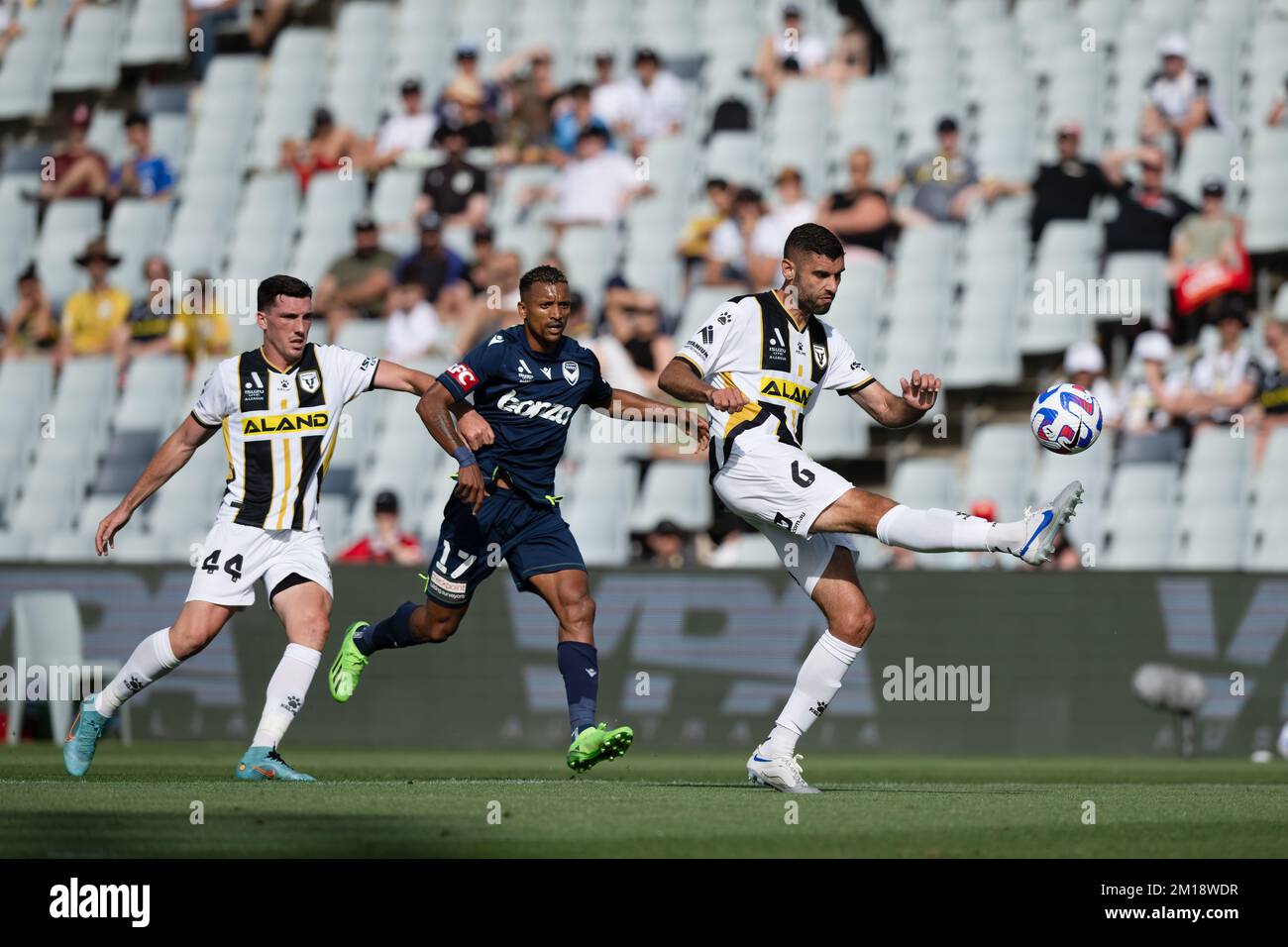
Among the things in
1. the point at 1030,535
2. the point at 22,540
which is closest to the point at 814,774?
the point at 1030,535

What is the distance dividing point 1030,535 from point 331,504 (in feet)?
41.3

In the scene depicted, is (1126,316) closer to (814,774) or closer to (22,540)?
(814,774)

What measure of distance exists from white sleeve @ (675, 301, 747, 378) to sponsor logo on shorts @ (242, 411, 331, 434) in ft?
7.06

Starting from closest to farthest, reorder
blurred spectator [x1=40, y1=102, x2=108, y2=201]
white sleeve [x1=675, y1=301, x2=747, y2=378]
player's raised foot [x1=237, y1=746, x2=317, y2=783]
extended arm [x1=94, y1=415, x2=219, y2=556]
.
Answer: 1. white sleeve [x1=675, y1=301, x2=747, y2=378]
2. player's raised foot [x1=237, y1=746, x2=317, y2=783]
3. extended arm [x1=94, y1=415, x2=219, y2=556]
4. blurred spectator [x1=40, y1=102, x2=108, y2=201]

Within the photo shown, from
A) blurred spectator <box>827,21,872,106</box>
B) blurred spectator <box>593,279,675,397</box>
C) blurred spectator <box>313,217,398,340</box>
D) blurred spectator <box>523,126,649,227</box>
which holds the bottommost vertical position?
blurred spectator <box>593,279,675,397</box>

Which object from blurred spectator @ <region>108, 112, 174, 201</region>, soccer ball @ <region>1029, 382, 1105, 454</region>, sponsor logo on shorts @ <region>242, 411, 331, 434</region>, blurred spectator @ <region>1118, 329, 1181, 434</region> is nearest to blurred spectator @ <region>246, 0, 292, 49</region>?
blurred spectator @ <region>108, 112, 174, 201</region>

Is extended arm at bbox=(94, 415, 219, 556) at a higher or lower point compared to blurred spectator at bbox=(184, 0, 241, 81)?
lower

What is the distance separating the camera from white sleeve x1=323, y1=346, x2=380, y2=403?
36.8 feet

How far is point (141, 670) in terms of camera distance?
437 inches

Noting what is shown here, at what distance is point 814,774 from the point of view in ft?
47.6

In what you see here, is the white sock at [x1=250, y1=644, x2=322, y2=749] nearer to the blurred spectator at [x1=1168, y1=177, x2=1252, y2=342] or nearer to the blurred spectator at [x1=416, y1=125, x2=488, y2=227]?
the blurred spectator at [x1=1168, y1=177, x2=1252, y2=342]

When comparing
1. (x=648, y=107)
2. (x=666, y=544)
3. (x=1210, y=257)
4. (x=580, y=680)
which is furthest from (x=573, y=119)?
(x=580, y=680)

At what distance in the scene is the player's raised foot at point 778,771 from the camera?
1003 cm

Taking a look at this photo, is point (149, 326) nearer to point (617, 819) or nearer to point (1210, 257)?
point (1210, 257)
